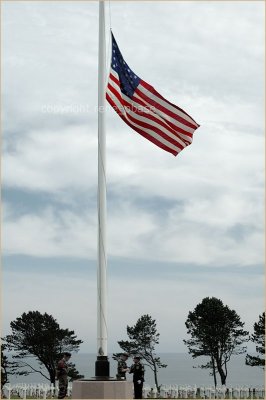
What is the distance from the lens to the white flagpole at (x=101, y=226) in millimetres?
18719

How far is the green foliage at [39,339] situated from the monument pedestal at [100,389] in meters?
41.3

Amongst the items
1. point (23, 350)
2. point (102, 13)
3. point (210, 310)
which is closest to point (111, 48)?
point (102, 13)

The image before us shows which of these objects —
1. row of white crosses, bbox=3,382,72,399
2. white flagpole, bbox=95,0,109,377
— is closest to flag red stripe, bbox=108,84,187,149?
white flagpole, bbox=95,0,109,377

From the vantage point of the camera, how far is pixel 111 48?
19906 millimetres

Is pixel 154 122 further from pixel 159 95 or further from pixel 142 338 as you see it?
pixel 142 338

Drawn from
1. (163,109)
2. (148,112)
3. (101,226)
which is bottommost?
Answer: (101,226)

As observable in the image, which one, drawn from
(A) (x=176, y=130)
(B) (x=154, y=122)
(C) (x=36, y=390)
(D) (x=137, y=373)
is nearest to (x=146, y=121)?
(B) (x=154, y=122)

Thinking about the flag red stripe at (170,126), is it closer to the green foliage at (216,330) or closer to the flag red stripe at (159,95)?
the flag red stripe at (159,95)

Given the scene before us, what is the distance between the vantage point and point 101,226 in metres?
19.5

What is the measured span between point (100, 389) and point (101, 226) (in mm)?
4602

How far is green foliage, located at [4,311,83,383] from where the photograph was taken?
5950cm

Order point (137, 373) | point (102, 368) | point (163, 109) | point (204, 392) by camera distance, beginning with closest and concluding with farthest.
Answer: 1. point (102, 368)
2. point (163, 109)
3. point (137, 373)
4. point (204, 392)

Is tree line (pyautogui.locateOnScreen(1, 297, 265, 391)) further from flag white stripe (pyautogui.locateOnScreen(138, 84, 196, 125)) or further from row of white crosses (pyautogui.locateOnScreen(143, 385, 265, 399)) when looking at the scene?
flag white stripe (pyautogui.locateOnScreen(138, 84, 196, 125))

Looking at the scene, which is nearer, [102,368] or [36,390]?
[102,368]
